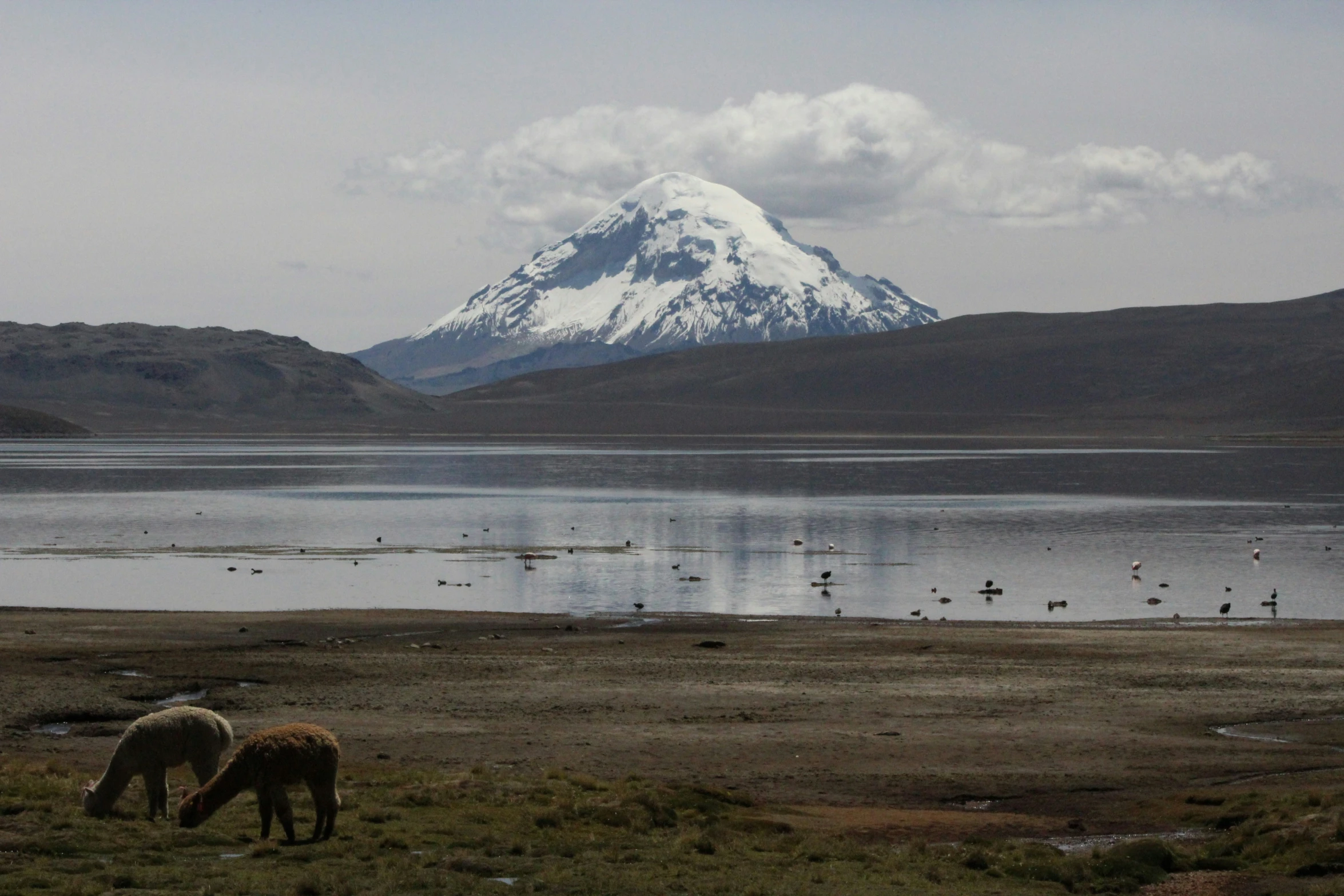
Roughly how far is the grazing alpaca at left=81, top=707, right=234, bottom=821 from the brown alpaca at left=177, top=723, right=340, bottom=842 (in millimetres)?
581

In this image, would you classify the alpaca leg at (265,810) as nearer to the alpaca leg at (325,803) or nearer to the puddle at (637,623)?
the alpaca leg at (325,803)

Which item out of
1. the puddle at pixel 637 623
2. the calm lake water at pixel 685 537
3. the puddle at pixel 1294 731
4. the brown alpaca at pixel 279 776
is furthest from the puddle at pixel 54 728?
the calm lake water at pixel 685 537

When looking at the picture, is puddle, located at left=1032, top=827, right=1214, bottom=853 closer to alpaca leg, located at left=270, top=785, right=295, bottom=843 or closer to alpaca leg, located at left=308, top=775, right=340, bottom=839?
alpaca leg, located at left=308, top=775, right=340, bottom=839

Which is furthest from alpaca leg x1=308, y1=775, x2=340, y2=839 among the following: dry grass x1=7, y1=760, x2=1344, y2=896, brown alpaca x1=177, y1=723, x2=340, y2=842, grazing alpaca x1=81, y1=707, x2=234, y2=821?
grazing alpaca x1=81, y1=707, x2=234, y2=821

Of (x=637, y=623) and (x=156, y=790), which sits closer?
(x=156, y=790)

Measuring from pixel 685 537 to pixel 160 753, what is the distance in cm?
4643

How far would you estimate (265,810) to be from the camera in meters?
13.2

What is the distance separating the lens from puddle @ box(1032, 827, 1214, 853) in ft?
48.5

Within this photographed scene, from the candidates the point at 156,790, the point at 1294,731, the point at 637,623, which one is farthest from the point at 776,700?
the point at 637,623

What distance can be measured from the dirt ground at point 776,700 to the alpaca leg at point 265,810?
15.8 ft

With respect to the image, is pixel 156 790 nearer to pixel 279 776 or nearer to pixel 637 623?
pixel 279 776

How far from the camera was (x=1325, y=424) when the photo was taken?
188500mm

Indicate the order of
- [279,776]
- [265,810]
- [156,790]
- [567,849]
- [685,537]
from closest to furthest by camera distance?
1. [279,776]
2. [265,810]
3. [567,849]
4. [156,790]
5. [685,537]

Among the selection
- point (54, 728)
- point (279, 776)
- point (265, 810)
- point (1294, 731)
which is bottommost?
point (1294, 731)
